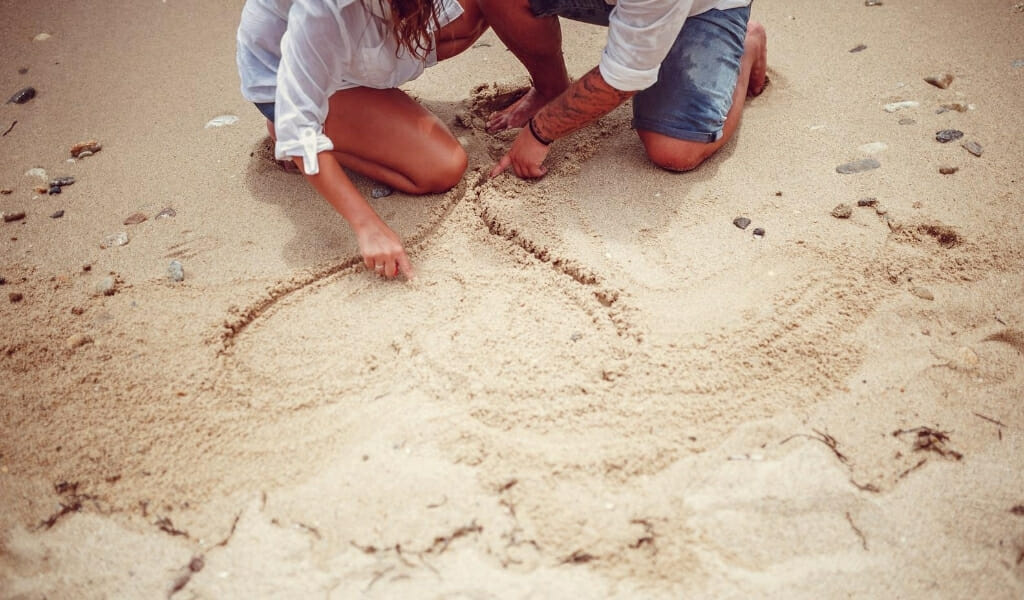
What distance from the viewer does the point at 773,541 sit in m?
1.34

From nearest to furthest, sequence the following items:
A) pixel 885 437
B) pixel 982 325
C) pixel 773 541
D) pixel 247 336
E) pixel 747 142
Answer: pixel 773 541 < pixel 885 437 < pixel 982 325 < pixel 247 336 < pixel 747 142

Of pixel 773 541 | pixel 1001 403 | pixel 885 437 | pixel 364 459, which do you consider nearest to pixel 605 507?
pixel 773 541

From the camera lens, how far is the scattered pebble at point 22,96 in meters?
2.72

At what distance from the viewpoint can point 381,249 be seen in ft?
6.19

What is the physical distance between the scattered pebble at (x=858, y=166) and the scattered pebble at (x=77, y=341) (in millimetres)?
2438

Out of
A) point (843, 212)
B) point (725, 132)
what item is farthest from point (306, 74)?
point (843, 212)

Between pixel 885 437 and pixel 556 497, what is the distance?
797mm

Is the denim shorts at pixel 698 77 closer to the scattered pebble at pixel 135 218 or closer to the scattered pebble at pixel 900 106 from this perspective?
the scattered pebble at pixel 900 106

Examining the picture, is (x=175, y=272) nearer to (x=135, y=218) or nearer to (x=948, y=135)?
(x=135, y=218)

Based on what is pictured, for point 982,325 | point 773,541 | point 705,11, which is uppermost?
point 705,11

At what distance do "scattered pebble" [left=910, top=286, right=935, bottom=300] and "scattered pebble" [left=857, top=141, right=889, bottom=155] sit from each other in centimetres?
66

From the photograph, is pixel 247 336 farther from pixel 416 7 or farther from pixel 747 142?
pixel 747 142

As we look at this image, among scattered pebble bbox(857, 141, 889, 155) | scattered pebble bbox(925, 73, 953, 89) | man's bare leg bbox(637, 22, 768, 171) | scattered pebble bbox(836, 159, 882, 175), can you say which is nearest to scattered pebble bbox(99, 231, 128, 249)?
man's bare leg bbox(637, 22, 768, 171)

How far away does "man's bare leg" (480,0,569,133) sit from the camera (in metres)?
2.28
